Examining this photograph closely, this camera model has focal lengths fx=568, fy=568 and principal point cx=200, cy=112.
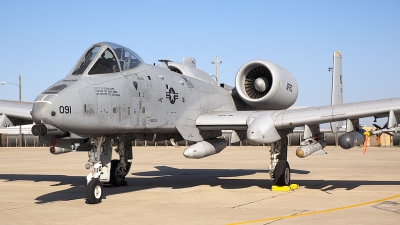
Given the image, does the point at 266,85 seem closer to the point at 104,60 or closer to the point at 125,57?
the point at 125,57

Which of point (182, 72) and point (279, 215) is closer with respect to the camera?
point (279, 215)

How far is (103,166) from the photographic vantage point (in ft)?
50.8

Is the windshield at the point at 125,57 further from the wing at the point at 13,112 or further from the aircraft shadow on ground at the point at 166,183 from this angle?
the wing at the point at 13,112

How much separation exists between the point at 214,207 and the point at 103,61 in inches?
183

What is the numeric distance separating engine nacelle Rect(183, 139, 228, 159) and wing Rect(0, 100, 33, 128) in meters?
5.11

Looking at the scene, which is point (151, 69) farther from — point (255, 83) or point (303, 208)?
point (303, 208)

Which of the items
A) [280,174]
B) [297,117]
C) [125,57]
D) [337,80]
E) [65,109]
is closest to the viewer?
[65,109]

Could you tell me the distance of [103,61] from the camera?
14.1 metres

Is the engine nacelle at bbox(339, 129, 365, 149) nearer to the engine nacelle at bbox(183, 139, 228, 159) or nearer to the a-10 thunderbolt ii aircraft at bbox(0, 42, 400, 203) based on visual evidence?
the a-10 thunderbolt ii aircraft at bbox(0, 42, 400, 203)

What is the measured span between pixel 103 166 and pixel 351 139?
6.62 metres

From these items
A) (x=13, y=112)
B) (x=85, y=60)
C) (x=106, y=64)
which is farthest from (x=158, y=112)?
(x=13, y=112)

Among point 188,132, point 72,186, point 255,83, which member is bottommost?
point 72,186

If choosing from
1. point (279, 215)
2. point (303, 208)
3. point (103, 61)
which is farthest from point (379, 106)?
point (103, 61)

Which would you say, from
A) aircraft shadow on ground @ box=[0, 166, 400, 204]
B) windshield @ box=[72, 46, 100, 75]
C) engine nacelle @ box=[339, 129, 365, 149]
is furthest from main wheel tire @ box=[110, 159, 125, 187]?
engine nacelle @ box=[339, 129, 365, 149]
